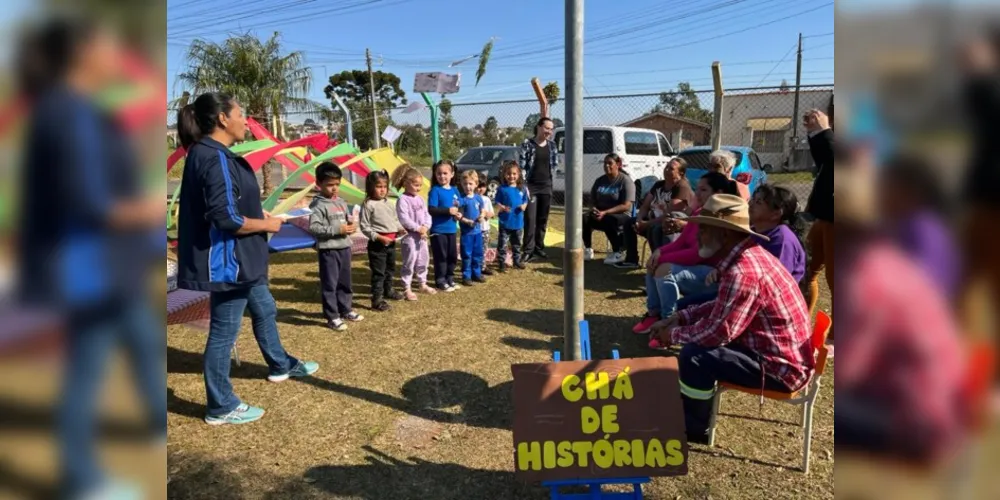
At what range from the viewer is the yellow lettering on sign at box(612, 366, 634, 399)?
259 centimetres

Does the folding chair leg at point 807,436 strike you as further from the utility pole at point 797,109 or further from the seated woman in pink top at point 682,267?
the utility pole at point 797,109

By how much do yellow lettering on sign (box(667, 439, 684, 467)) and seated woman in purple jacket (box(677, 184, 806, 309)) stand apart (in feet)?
5.52

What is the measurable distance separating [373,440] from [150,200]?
9.62ft

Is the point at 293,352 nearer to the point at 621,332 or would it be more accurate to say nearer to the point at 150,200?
the point at 621,332

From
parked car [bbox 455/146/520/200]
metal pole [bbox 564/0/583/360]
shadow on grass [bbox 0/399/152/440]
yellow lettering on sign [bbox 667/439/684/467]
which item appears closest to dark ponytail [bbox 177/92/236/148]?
metal pole [bbox 564/0/583/360]

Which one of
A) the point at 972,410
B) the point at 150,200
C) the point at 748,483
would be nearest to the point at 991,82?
the point at 972,410

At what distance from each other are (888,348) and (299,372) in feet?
13.3

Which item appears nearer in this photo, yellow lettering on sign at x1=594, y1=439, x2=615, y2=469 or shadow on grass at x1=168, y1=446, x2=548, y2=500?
yellow lettering on sign at x1=594, y1=439, x2=615, y2=469

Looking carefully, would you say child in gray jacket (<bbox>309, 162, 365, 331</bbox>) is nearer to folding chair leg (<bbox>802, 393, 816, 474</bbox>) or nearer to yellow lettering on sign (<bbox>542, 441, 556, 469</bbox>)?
yellow lettering on sign (<bbox>542, 441, 556, 469</bbox>)

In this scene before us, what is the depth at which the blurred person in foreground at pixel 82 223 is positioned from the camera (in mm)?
513

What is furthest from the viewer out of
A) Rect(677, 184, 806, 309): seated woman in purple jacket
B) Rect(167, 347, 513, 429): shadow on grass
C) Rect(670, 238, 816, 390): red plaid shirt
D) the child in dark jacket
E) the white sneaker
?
the white sneaker

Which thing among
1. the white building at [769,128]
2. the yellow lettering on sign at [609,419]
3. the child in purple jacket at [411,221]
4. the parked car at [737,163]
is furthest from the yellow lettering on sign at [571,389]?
the white building at [769,128]

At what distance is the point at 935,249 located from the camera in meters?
0.48

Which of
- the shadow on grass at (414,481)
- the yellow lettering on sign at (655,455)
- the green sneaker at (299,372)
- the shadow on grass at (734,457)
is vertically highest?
the yellow lettering on sign at (655,455)
